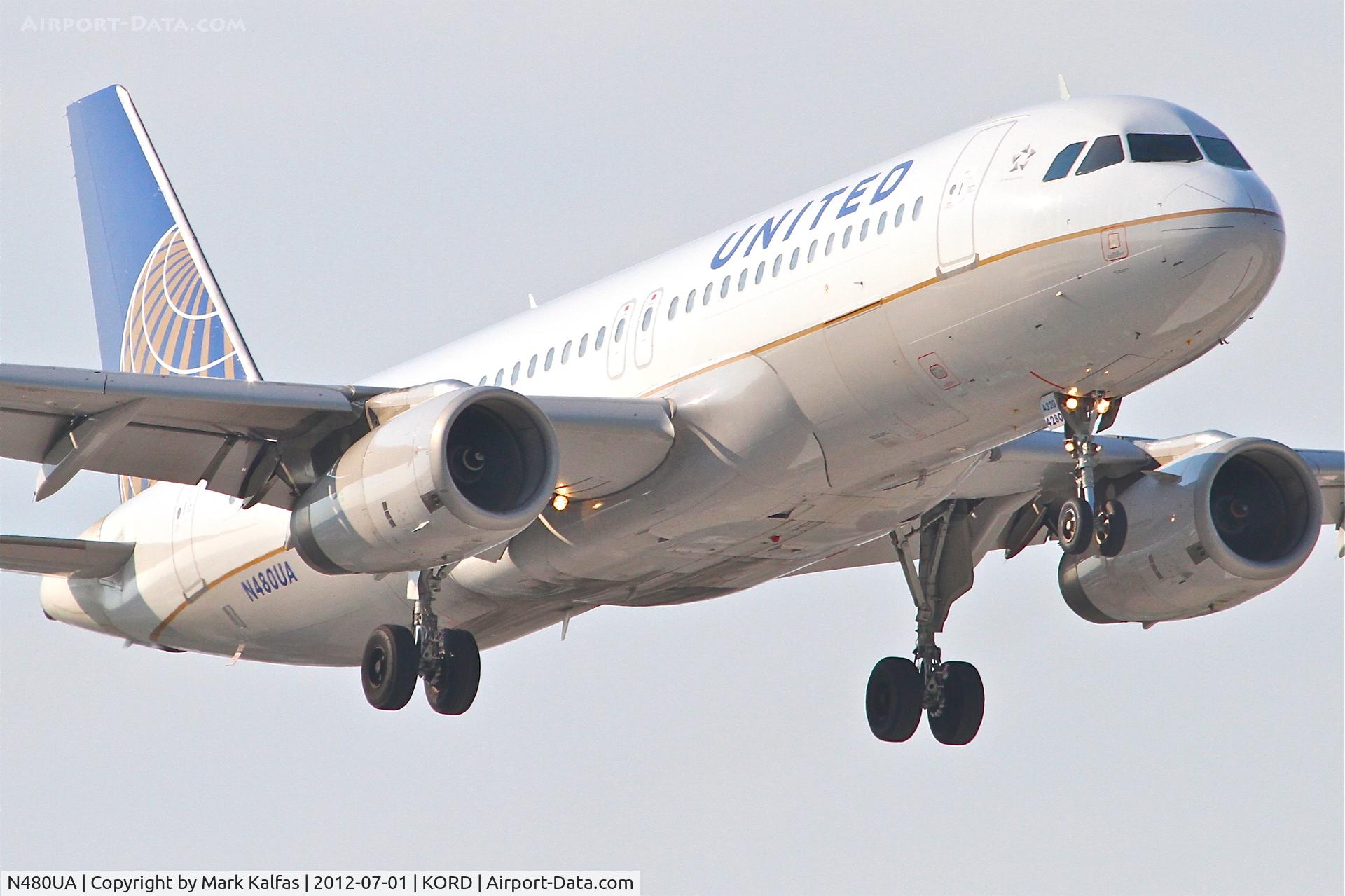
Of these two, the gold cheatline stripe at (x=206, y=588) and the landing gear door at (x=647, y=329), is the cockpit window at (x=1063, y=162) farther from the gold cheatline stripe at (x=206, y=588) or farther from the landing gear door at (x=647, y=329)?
the gold cheatline stripe at (x=206, y=588)

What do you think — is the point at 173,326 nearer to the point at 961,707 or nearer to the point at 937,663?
the point at 937,663

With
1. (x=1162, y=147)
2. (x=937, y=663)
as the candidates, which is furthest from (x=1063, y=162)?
(x=937, y=663)

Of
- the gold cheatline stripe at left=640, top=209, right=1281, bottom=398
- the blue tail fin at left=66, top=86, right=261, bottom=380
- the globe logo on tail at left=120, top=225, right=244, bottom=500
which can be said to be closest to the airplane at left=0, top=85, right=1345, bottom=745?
the gold cheatline stripe at left=640, top=209, right=1281, bottom=398

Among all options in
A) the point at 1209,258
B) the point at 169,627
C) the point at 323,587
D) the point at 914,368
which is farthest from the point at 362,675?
the point at 1209,258

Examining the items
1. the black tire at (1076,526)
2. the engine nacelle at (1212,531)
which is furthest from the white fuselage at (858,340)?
the engine nacelle at (1212,531)

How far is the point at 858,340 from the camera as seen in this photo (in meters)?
24.4

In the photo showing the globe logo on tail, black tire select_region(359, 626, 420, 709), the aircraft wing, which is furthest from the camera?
the globe logo on tail

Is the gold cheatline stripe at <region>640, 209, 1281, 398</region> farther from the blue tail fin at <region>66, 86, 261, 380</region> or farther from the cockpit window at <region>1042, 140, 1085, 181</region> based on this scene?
the blue tail fin at <region>66, 86, 261, 380</region>

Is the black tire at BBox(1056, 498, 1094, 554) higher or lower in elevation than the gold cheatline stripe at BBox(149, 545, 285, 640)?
lower

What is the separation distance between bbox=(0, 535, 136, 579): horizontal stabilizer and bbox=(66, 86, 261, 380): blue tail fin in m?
→ 3.49

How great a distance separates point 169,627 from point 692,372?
34.6 ft

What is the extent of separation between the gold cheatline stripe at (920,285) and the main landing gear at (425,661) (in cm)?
435

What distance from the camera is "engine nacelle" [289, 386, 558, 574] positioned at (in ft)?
80.0

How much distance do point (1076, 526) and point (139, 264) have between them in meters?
20.2
